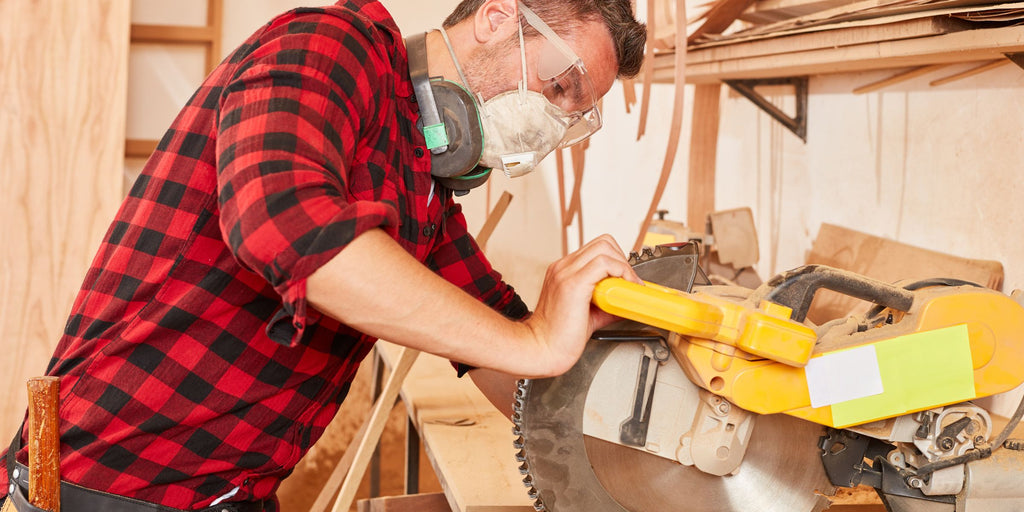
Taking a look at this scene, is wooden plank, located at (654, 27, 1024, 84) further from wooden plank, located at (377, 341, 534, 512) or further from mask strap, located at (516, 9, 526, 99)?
wooden plank, located at (377, 341, 534, 512)

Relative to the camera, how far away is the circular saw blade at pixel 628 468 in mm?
1178

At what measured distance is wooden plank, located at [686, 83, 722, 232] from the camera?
2783mm

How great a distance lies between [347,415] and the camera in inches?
158

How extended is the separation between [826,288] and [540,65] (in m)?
0.50

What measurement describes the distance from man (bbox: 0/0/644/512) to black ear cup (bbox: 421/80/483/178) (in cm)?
3

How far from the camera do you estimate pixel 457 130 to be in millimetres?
1217

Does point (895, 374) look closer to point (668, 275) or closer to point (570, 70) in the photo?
point (668, 275)

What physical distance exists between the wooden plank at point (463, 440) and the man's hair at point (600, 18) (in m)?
0.73

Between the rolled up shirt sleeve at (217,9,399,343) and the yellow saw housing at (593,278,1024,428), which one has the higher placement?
the rolled up shirt sleeve at (217,9,399,343)

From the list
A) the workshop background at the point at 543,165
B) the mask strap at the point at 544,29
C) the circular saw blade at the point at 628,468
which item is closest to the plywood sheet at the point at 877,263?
the workshop background at the point at 543,165

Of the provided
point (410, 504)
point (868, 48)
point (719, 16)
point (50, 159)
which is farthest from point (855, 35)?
point (50, 159)

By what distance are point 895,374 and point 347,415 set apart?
3249 millimetres

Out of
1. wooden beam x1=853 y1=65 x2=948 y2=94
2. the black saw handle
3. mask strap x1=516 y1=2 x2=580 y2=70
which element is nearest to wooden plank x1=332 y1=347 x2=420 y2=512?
mask strap x1=516 y1=2 x2=580 y2=70

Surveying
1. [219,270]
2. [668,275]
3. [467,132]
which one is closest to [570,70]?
[467,132]
